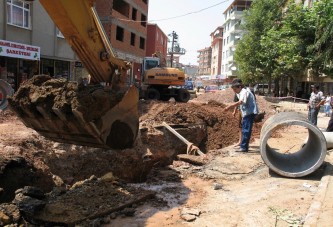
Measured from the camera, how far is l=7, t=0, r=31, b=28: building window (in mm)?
18941

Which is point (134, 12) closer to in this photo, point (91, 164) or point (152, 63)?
point (152, 63)

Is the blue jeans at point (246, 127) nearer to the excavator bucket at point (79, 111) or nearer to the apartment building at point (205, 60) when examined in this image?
the excavator bucket at point (79, 111)

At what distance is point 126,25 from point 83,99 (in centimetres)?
2940

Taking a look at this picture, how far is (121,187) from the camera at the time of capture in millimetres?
6117

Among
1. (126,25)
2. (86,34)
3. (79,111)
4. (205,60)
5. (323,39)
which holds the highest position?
(205,60)

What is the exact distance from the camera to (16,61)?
19.7m

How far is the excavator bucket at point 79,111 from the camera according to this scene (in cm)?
513

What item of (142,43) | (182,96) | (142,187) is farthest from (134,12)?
(142,187)

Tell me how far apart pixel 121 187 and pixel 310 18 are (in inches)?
637

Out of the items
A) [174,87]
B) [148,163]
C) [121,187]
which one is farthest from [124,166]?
[174,87]

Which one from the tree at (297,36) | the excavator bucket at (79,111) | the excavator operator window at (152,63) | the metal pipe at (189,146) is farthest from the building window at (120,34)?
the excavator bucket at (79,111)

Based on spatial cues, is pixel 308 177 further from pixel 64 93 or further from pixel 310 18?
pixel 310 18

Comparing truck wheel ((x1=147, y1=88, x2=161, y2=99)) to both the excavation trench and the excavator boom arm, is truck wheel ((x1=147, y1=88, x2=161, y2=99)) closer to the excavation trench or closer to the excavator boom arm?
the excavation trench

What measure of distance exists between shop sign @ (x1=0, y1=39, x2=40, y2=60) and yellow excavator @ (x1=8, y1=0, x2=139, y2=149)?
12746 mm
